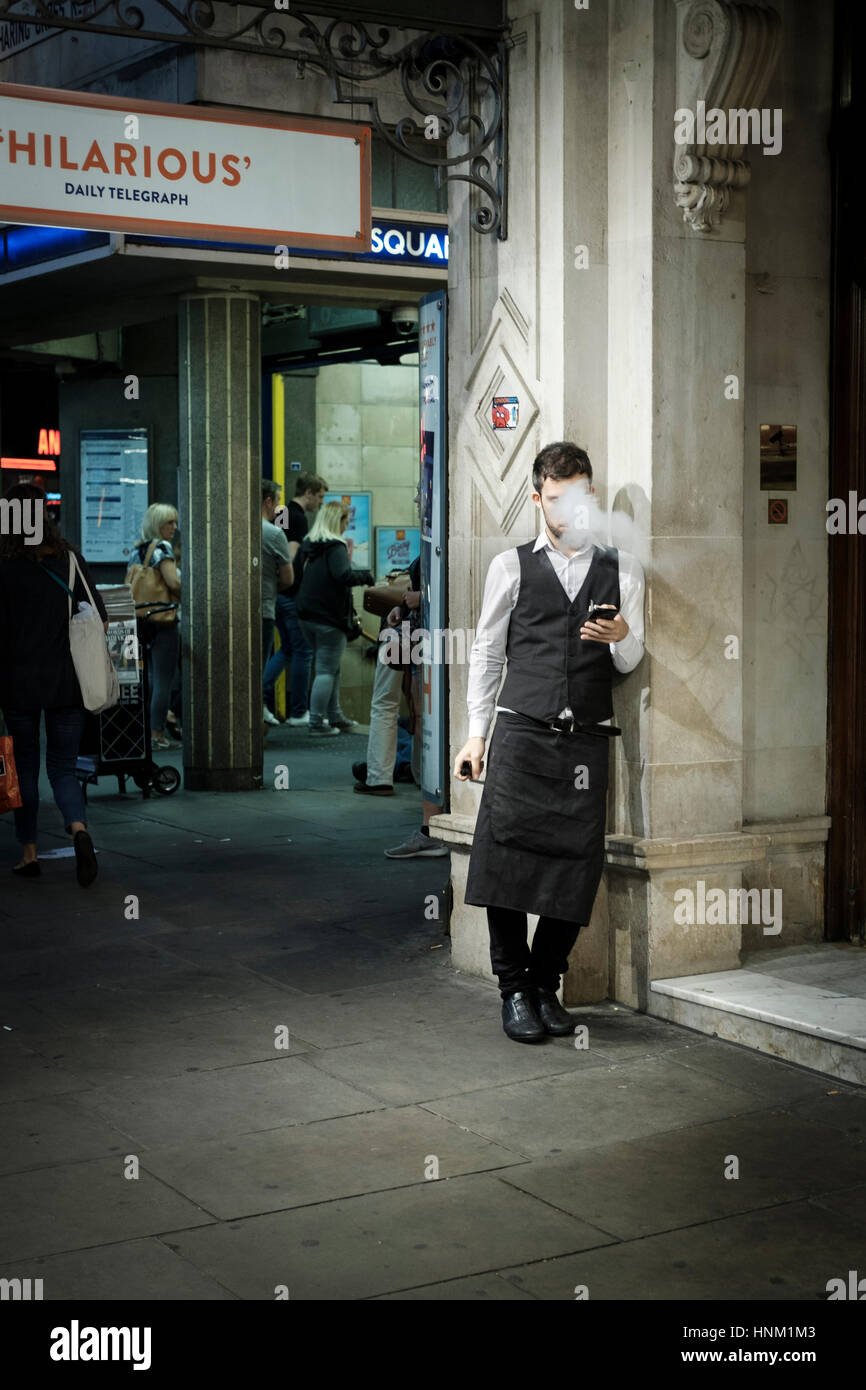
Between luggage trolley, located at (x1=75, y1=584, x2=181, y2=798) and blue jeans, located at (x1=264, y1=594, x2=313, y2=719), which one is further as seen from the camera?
blue jeans, located at (x1=264, y1=594, x2=313, y2=719)

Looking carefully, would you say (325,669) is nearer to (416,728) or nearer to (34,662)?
(416,728)

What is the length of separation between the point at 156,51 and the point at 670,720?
6.79 metres

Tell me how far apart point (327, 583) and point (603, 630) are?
8819 mm

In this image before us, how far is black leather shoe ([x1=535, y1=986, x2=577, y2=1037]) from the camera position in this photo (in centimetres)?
591

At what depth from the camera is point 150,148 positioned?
6.12m

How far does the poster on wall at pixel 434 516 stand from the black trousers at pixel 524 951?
184 cm

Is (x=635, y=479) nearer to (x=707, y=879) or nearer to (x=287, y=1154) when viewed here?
(x=707, y=879)

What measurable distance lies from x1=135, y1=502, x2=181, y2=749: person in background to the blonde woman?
133 centimetres

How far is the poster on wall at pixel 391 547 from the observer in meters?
18.4

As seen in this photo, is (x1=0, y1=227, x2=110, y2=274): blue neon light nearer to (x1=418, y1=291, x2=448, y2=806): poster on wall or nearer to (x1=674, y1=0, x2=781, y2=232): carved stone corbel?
(x1=418, y1=291, x2=448, y2=806): poster on wall

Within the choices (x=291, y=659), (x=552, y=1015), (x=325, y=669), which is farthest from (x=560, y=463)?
(x=291, y=659)

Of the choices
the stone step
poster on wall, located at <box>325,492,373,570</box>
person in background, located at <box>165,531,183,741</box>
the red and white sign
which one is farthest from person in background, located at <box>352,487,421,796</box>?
poster on wall, located at <box>325,492,373,570</box>

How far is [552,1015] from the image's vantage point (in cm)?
594
